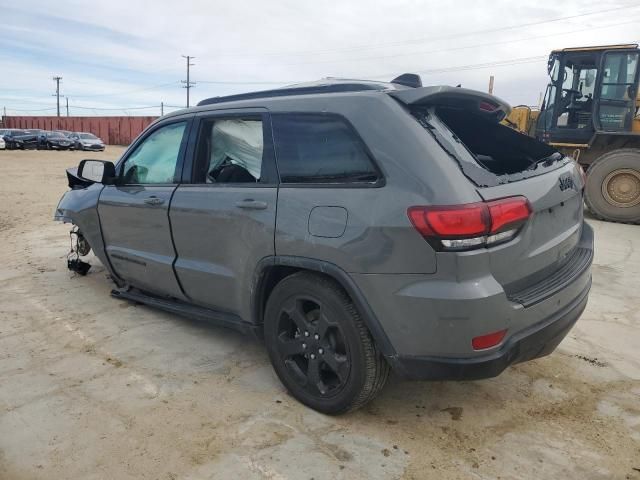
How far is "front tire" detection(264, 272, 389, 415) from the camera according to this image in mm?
2578

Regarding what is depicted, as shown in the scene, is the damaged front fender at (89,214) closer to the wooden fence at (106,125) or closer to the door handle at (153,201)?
the door handle at (153,201)

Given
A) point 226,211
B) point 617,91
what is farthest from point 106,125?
point 226,211

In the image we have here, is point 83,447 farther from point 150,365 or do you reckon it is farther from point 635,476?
point 635,476

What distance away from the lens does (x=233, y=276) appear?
3191 mm

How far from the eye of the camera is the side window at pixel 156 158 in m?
3.71

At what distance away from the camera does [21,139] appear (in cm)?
3359

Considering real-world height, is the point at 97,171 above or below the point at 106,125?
below

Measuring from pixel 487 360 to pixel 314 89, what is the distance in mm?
1827

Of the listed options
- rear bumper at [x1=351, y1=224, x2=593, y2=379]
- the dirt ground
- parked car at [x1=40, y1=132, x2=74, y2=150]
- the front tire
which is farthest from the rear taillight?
parked car at [x1=40, y1=132, x2=74, y2=150]

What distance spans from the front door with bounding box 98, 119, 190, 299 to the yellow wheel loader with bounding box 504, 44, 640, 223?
28.0 ft

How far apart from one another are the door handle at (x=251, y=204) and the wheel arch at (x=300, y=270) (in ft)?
1.00

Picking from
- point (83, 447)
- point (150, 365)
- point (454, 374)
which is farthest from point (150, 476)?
point (454, 374)

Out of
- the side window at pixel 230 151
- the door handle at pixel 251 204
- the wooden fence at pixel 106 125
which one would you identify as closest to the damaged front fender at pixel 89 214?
the side window at pixel 230 151

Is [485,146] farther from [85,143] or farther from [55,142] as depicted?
[55,142]
